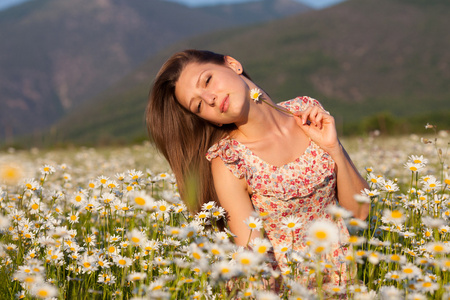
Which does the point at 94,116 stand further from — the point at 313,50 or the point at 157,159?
the point at 157,159

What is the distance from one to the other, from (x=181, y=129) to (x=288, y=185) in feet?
3.17

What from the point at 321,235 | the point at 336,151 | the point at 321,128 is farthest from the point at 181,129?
the point at 321,235

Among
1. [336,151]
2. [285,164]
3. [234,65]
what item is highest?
[234,65]

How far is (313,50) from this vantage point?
114 metres

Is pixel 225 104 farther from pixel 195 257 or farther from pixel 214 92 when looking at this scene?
pixel 195 257

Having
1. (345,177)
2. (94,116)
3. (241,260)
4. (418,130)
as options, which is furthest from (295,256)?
(94,116)

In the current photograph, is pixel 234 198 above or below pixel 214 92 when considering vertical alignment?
below

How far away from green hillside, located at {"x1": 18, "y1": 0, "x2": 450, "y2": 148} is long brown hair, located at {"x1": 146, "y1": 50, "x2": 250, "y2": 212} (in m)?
78.9

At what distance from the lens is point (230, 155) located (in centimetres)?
321

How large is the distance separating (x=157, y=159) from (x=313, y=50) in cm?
10871

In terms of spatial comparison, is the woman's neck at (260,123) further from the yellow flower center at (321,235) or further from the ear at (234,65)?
the yellow flower center at (321,235)

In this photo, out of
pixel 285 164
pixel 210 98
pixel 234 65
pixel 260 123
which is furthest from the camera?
pixel 234 65

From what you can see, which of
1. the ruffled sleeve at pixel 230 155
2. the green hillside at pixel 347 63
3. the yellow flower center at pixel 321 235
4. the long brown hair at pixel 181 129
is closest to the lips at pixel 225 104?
the ruffled sleeve at pixel 230 155

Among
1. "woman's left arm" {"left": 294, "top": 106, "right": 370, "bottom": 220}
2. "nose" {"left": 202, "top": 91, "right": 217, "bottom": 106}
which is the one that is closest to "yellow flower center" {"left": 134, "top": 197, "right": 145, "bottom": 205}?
"nose" {"left": 202, "top": 91, "right": 217, "bottom": 106}
